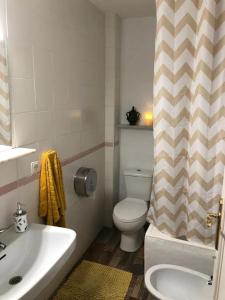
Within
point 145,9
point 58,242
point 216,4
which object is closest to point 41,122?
point 58,242

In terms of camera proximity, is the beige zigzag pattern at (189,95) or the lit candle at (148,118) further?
the lit candle at (148,118)

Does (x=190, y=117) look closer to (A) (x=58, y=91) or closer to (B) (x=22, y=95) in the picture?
(A) (x=58, y=91)

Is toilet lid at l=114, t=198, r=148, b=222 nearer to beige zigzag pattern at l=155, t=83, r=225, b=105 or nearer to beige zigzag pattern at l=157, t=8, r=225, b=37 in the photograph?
beige zigzag pattern at l=155, t=83, r=225, b=105

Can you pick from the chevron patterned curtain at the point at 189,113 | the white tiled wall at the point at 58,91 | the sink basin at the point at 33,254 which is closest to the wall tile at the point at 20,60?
the white tiled wall at the point at 58,91

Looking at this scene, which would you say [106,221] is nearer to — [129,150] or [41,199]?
[129,150]

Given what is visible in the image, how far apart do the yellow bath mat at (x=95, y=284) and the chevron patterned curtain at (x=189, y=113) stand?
2.32ft

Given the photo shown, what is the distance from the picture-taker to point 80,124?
222cm

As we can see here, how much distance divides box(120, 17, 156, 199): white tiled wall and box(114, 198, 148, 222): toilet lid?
0.47m

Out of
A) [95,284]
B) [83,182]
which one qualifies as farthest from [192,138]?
[95,284]

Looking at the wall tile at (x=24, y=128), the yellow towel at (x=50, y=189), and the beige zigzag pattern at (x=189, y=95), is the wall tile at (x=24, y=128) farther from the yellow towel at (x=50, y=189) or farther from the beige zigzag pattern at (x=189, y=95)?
the beige zigzag pattern at (x=189, y=95)

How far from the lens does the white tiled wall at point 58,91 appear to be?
1.45 metres

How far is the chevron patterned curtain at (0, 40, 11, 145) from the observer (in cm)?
133

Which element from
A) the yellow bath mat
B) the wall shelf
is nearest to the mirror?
the yellow bath mat

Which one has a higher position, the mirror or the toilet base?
the mirror
